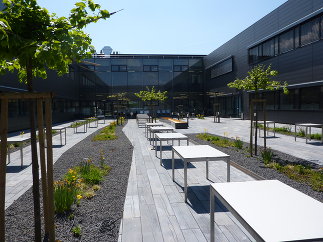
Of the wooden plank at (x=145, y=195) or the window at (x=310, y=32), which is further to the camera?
the window at (x=310, y=32)

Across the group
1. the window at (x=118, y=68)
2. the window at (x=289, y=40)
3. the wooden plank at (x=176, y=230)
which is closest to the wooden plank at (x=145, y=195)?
the wooden plank at (x=176, y=230)

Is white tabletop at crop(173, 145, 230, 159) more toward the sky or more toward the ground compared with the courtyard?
more toward the sky

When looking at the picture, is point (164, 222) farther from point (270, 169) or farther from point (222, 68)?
point (222, 68)

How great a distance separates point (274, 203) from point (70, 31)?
2.61 meters

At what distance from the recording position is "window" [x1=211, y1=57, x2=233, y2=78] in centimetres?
3140

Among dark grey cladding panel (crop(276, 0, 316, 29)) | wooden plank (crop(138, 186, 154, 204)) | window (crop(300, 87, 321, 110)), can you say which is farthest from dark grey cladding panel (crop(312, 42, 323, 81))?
wooden plank (crop(138, 186, 154, 204))

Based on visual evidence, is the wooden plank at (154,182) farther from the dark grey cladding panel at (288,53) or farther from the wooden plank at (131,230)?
the dark grey cladding panel at (288,53)

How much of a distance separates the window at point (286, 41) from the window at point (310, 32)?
4.04 feet

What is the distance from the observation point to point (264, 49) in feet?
79.4

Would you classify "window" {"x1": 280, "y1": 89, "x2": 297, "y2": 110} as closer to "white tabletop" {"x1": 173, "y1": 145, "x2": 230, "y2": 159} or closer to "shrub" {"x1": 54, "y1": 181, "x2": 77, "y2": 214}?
"white tabletop" {"x1": 173, "y1": 145, "x2": 230, "y2": 159}

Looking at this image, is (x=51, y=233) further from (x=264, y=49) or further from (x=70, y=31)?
(x=264, y=49)

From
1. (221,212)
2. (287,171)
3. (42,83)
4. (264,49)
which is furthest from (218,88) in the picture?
(221,212)

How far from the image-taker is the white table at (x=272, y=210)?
188 cm

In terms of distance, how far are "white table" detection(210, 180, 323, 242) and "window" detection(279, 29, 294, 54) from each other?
2033cm
